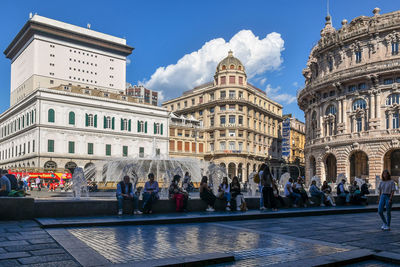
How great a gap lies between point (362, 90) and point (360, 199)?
2815 centimetres

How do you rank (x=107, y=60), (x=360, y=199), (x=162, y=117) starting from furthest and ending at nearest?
(x=107, y=60) → (x=162, y=117) → (x=360, y=199)

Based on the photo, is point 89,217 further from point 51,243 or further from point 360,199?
point 360,199

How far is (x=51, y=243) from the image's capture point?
724 cm

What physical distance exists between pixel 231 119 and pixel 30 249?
63.1 metres

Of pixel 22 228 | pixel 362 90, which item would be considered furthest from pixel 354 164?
pixel 22 228

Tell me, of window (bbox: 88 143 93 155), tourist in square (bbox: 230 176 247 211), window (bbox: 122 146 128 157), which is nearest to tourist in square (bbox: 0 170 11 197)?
tourist in square (bbox: 230 176 247 211)

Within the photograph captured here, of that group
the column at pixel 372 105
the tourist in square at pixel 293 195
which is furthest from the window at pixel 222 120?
the tourist in square at pixel 293 195

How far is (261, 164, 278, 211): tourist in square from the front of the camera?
545 inches

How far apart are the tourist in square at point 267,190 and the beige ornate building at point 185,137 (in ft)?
167

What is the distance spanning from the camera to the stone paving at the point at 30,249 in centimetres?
576

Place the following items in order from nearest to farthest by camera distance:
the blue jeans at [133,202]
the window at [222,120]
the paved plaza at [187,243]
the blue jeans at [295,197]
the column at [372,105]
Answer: the paved plaza at [187,243]
the blue jeans at [133,202]
the blue jeans at [295,197]
the column at [372,105]
the window at [222,120]

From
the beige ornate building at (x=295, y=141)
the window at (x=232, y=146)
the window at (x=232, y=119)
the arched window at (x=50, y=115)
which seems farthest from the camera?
the beige ornate building at (x=295, y=141)

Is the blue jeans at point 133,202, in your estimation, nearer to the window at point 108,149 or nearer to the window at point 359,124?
the window at point 359,124

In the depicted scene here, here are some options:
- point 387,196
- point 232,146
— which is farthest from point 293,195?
point 232,146
